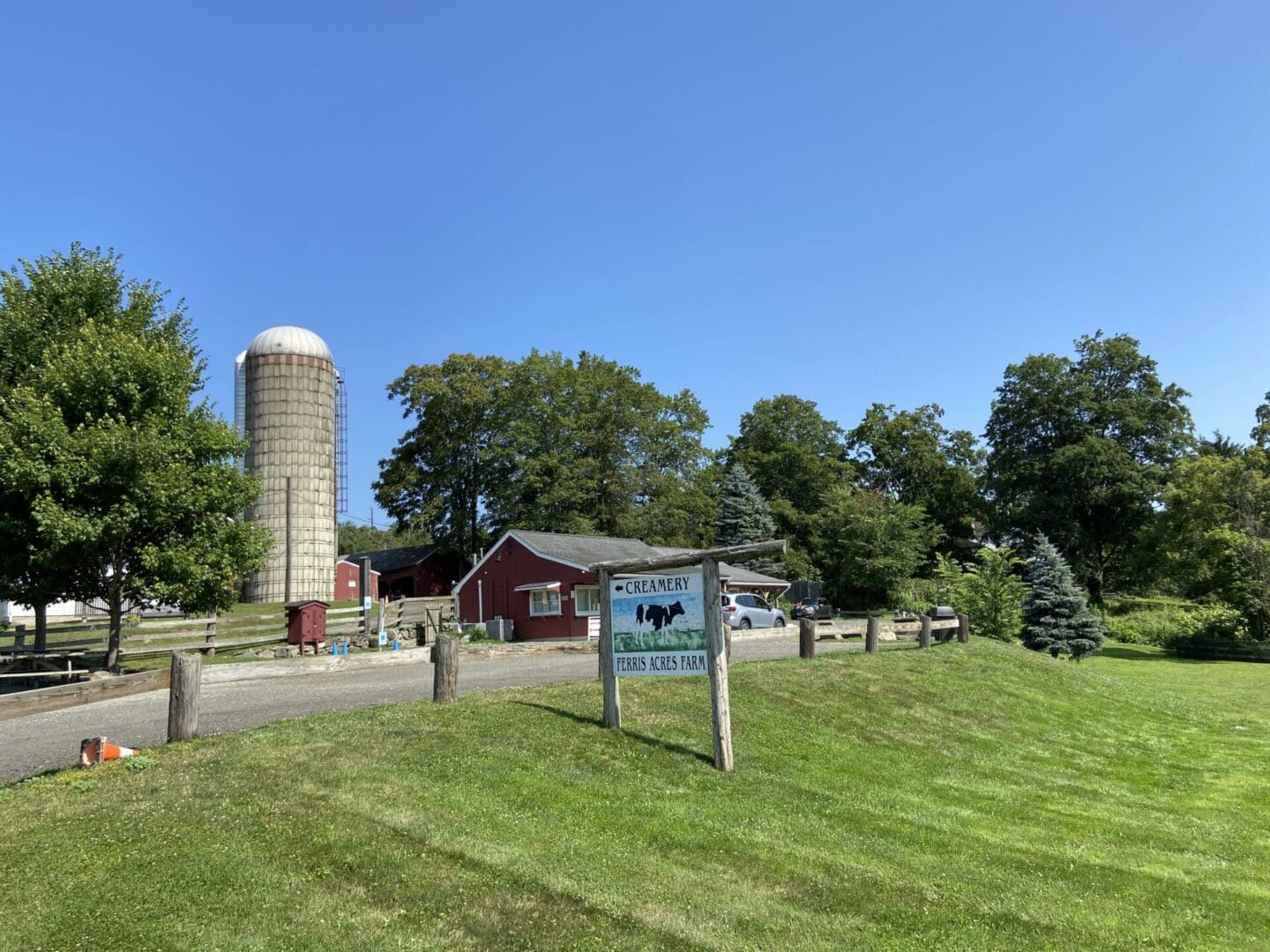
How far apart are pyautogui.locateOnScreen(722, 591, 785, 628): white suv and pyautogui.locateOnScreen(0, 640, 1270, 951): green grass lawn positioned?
Result: 1949 centimetres

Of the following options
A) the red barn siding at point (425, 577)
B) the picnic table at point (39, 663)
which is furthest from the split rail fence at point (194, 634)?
the red barn siding at point (425, 577)

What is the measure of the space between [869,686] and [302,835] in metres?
9.52

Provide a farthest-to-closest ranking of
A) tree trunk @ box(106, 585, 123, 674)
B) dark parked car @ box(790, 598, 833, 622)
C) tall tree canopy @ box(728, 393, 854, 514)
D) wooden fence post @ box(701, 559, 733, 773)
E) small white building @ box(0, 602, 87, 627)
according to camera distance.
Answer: tall tree canopy @ box(728, 393, 854, 514), small white building @ box(0, 602, 87, 627), dark parked car @ box(790, 598, 833, 622), tree trunk @ box(106, 585, 123, 674), wooden fence post @ box(701, 559, 733, 773)

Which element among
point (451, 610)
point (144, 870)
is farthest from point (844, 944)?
point (451, 610)

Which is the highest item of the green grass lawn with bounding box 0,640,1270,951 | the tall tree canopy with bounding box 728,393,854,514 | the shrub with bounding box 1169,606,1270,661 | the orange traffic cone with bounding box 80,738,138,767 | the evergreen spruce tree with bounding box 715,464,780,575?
the tall tree canopy with bounding box 728,393,854,514

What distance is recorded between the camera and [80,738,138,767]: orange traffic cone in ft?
23.5

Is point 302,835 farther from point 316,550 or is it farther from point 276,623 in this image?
point 316,550

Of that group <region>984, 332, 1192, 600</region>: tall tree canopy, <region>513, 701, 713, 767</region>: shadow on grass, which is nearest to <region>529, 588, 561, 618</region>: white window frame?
<region>513, 701, 713, 767</region>: shadow on grass

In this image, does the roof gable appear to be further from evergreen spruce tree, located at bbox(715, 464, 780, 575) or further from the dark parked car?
evergreen spruce tree, located at bbox(715, 464, 780, 575)

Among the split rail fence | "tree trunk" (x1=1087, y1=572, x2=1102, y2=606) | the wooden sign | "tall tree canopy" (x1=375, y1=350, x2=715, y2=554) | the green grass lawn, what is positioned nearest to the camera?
the green grass lawn

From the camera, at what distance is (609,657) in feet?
30.9

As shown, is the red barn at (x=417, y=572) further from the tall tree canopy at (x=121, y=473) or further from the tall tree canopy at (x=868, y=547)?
the tall tree canopy at (x=121, y=473)

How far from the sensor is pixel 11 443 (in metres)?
15.6

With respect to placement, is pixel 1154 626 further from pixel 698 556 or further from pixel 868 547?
pixel 698 556
